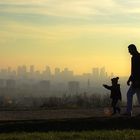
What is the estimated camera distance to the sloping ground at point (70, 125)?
1883 cm

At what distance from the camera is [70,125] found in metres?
19.2

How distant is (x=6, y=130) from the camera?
18703 millimetres

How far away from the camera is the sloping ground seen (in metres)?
18.8

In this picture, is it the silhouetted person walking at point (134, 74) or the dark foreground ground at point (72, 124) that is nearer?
the dark foreground ground at point (72, 124)

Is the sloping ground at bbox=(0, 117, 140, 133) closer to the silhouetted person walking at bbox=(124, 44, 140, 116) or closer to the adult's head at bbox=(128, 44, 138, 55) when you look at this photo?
the silhouetted person walking at bbox=(124, 44, 140, 116)

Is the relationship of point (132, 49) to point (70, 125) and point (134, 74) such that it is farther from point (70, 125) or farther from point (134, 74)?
point (70, 125)

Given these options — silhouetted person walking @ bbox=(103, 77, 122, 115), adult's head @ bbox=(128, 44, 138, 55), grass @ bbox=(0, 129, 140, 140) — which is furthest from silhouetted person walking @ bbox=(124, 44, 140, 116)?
grass @ bbox=(0, 129, 140, 140)

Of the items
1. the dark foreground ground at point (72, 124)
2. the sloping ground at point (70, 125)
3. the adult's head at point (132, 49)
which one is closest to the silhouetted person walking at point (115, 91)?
the adult's head at point (132, 49)

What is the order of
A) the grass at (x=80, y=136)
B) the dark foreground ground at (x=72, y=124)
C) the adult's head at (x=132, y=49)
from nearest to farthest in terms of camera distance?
1. the grass at (x=80, y=136)
2. the dark foreground ground at (x=72, y=124)
3. the adult's head at (x=132, y=49)

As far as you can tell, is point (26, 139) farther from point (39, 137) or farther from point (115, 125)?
point (115, 125)

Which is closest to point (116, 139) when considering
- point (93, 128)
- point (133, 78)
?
point (93, 128)

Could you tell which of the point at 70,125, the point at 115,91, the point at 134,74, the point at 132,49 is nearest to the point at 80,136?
the point at 70,125

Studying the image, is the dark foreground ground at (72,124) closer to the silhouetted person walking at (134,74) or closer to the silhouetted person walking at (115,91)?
the silhouetted person walking at (134,74)

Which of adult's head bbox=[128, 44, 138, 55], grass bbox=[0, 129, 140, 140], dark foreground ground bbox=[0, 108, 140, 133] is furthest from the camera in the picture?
adult's head bbox=[128, 44, 138, 55]
